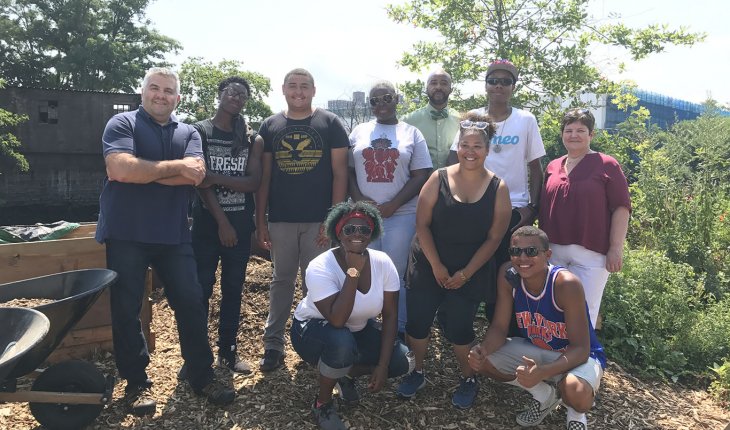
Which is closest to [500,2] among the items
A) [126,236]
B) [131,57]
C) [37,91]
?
[126,236]

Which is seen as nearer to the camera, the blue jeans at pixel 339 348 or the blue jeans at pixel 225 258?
the blue jeans at pixel 339 348

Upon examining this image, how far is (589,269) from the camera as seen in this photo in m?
3.71

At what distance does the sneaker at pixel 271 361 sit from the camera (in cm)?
407

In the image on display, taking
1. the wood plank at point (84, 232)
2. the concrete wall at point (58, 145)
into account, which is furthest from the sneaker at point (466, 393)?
the concrete wall at point (58, 145)

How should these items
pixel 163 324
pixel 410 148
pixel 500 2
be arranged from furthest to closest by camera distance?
pixel 500 2 < pixel 163 324 < pixel 410 148

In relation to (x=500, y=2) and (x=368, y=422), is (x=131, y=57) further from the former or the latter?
(x=368, y=422)

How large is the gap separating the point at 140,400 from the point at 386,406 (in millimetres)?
1685

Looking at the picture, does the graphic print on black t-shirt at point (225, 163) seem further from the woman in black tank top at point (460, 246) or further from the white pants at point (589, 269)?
the white pants at point (589, 269)

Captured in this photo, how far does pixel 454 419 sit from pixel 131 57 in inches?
1444

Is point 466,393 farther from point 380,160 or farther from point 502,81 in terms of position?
point 502,81

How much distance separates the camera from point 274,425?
341 cm

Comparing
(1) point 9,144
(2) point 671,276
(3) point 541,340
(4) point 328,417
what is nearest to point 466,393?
(3) point 541,340

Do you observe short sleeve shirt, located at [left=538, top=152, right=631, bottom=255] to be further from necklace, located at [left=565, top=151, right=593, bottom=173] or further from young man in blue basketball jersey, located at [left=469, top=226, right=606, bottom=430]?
young man in blue basketball jersey, located at [left=469, top=226, right=606, bottom=430]

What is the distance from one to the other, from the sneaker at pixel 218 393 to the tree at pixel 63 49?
34360 millimetres
